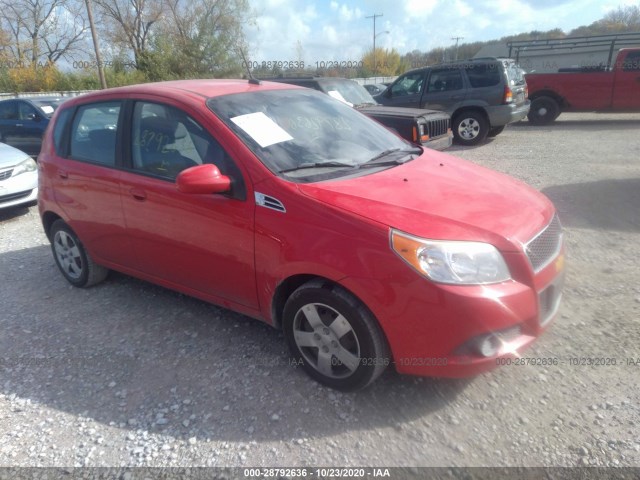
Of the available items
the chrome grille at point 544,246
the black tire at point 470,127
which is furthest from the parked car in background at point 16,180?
the black tire at point 470,127

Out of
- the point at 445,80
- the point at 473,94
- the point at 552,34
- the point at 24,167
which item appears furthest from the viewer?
the point at 552,34

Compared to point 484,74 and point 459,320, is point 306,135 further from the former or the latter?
point 484,74

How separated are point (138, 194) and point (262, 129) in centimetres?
104

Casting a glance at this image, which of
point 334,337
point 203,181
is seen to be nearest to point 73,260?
point 203,181

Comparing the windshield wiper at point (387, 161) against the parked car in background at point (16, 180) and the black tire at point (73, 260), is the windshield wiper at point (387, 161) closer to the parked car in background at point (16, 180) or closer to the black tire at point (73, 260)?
the black tire at point (73, 260)

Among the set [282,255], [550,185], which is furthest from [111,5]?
[282,255]

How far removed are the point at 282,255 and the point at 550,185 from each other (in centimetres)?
574

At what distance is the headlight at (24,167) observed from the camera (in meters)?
6.95

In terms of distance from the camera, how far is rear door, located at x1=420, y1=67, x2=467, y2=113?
11.2 meters

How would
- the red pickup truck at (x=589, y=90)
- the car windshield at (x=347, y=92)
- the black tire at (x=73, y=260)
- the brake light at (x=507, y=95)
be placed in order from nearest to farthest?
the black tire at (x=73, y=260) → the car windshield at (x=347, y=92) → the brake light at (x=507, y=95) → the red pickup truck at (x=589, y=90)

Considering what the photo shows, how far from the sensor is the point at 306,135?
3.24 metres

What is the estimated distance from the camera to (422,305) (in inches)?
91.3

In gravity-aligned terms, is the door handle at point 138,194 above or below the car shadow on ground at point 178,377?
above

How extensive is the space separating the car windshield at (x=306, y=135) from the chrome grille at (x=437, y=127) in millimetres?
4236
